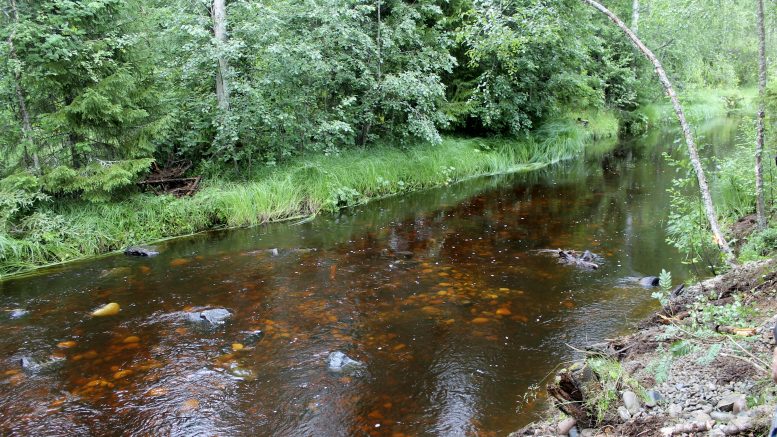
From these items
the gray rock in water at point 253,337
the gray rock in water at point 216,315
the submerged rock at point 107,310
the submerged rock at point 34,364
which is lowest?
the gray rock in water at point 253,337

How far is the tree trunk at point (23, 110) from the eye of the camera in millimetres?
9266

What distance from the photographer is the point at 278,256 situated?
9773 mm

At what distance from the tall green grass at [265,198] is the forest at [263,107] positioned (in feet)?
0.12

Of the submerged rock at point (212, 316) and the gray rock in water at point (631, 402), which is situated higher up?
the gray rock in water at point (631, 402)

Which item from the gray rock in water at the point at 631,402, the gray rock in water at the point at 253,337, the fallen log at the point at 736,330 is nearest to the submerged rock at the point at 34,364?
the gray rock in water at the point at 253,337

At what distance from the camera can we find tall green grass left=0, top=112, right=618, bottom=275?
374 inches

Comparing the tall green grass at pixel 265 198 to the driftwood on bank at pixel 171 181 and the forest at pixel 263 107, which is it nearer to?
the forest at pixel 263 107

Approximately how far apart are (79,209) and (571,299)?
28.4 feet

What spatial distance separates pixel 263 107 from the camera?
11.9 metres

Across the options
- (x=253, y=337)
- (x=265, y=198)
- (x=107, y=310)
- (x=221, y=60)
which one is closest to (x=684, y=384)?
(x=253, y=337)

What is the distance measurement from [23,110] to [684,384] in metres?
10.8

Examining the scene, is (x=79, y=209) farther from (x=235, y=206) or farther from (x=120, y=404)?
(x=120, y=404)

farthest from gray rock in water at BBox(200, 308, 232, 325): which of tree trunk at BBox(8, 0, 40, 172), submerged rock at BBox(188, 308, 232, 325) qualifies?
tree trunk at BBox(8, 0, 40, 172)

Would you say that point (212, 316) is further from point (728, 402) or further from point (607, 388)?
point (728, 402)
